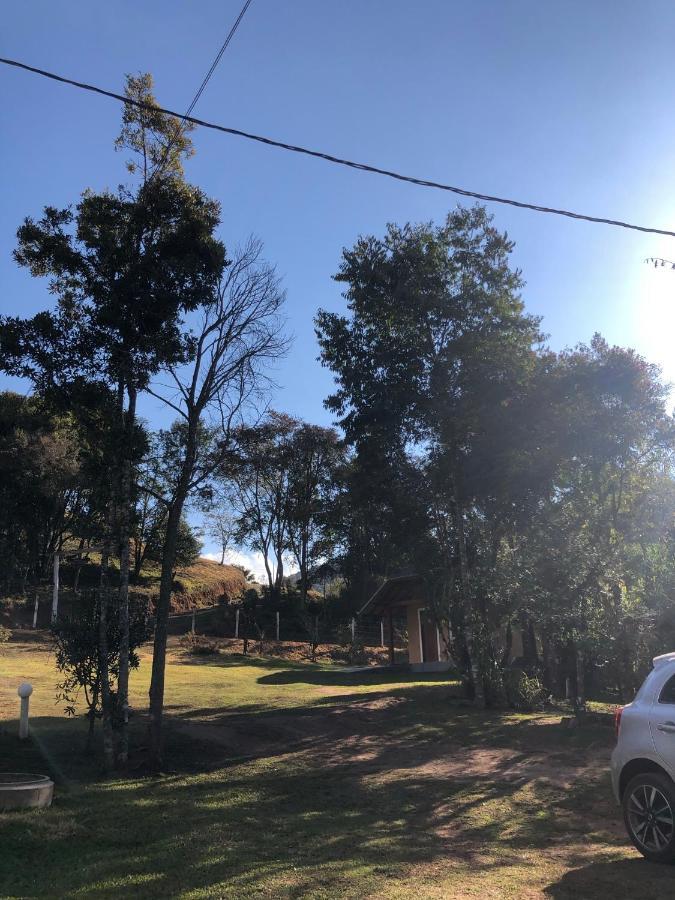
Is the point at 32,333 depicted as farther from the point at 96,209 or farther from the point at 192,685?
the point at 192,685

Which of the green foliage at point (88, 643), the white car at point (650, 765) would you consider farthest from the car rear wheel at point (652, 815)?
the green foliage at point (88, 643)

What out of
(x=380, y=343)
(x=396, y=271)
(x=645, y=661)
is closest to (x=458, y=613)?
(x=645, y=661)

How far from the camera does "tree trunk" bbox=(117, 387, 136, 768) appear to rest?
30.3ft

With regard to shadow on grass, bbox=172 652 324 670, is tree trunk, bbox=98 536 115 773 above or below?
above

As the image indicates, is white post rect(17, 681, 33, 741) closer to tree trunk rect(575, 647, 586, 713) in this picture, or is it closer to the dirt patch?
tree trunk rect(575, 647, 586, 713)

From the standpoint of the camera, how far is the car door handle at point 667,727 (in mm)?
5184

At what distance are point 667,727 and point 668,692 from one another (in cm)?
29

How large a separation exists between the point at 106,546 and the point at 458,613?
9.29 meters

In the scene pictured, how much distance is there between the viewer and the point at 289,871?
17.1ft

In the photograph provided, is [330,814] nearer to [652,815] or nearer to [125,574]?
[652,815]

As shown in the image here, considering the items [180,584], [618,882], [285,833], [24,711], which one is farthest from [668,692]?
[180,584]

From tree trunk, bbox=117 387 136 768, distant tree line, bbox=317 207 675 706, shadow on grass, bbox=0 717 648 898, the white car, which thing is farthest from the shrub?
the white car

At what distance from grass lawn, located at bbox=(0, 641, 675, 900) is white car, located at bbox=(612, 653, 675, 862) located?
22cm

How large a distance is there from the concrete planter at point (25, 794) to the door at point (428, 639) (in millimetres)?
25011
